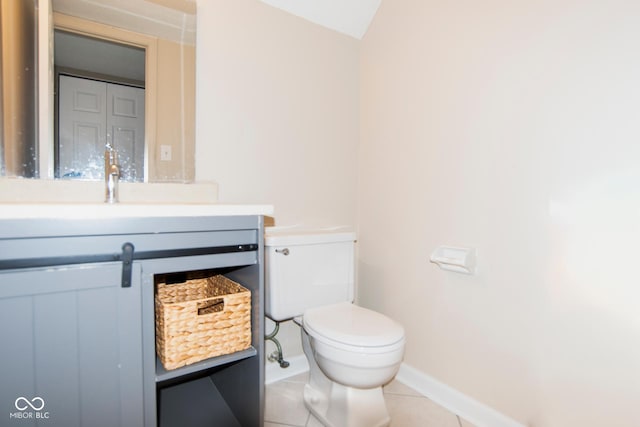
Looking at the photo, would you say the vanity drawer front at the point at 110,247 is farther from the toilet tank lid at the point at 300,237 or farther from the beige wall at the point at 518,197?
the beige wall at the point at 518,197

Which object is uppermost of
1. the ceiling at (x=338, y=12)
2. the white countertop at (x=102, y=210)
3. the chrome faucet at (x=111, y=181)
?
the ceiling at (x=338, y=12)

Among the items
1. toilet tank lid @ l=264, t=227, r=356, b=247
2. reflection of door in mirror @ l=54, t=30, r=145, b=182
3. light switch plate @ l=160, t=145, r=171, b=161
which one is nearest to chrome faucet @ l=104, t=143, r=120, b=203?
reflection of door in mirror @ l=54, t=30, r=145, b=182

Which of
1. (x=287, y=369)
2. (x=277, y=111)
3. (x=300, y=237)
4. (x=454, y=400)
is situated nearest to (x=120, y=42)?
(x=277, y=111)

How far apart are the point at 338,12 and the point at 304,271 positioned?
1.46 metres

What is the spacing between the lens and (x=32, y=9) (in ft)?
4.35

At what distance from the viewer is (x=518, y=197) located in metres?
1.37

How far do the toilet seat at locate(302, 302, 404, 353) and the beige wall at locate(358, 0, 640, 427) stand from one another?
0.39 meters

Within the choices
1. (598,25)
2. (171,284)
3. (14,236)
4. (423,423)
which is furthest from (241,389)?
(598,25)

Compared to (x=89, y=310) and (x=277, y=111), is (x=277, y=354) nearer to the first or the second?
(x=89, y=310)

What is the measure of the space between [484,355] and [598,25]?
4.24ft

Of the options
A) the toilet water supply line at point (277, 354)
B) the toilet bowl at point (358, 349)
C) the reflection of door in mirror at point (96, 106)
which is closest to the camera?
the toilet bowl at point (358, 349)

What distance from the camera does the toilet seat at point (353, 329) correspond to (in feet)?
4.26

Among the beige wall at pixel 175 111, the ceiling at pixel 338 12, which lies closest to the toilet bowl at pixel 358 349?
the beige wall at pixel 175 111

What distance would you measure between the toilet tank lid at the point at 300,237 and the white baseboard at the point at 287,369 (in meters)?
0.70
